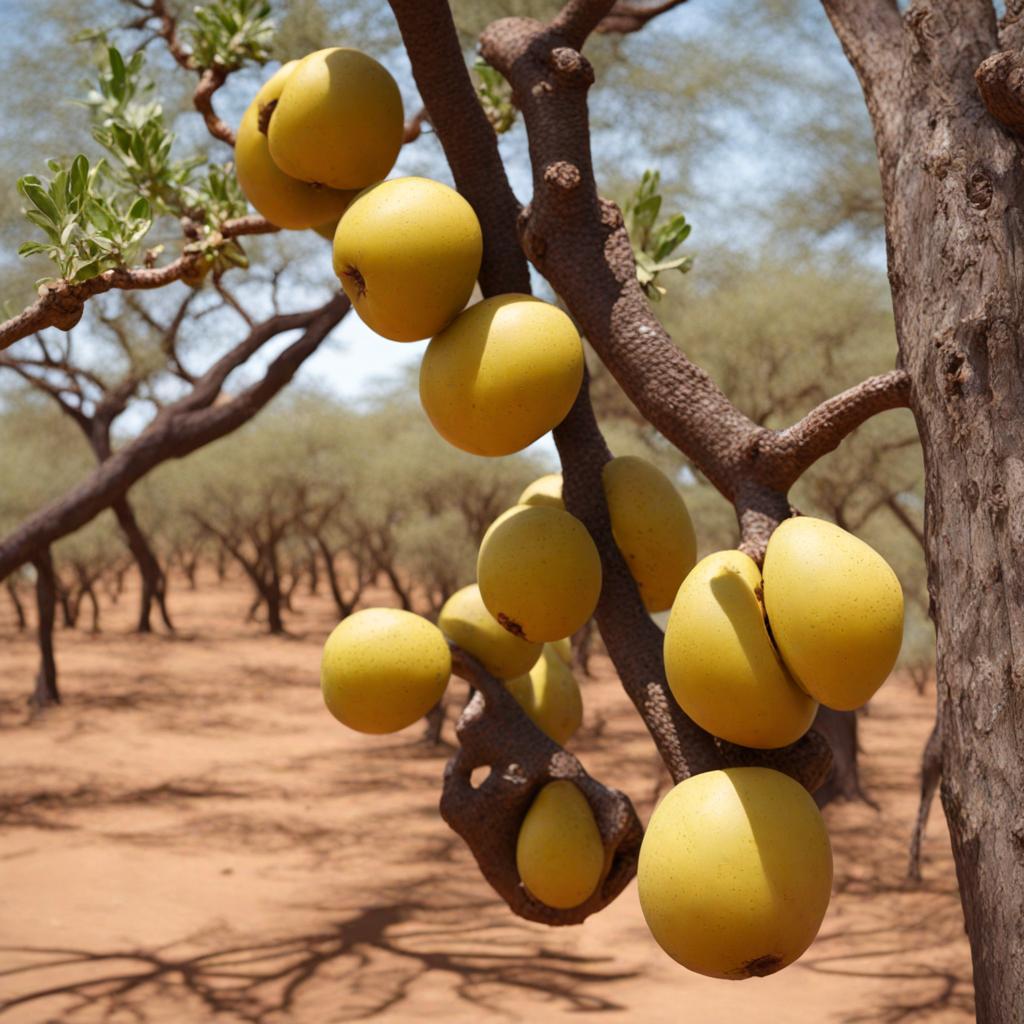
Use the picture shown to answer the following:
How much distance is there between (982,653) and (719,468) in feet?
1.11

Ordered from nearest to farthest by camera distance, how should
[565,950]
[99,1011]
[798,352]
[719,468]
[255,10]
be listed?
[719,468]
[255,10]
[99,1011]
[565,950]
[798,352]

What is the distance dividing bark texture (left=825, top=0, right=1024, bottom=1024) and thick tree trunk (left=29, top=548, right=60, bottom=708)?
1229 cm

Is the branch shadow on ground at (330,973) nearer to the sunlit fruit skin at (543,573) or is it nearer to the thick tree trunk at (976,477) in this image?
the sunlit fruit skin at (543,573)

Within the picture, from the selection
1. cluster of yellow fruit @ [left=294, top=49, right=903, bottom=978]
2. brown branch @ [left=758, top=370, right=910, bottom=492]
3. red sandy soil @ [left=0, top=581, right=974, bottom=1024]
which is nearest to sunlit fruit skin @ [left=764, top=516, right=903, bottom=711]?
cluster of yellow fruit @ [left=294, top=49, right=903, bottom=978]

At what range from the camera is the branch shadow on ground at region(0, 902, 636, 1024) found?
18.1 feet

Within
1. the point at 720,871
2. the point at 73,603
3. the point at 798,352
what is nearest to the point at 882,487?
the point at 798,352

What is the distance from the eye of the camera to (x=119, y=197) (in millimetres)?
1748

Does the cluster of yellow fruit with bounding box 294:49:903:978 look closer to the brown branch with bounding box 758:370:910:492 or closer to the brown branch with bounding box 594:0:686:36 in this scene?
the brown branch with bounding box 758:370:910:492

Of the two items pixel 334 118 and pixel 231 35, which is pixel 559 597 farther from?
pixel 231 35

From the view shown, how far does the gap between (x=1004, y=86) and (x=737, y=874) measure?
0.83 metres

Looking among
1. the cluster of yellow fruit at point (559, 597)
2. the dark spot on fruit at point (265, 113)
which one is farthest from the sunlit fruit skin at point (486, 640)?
the dark spot on fruit at point (265, 113)

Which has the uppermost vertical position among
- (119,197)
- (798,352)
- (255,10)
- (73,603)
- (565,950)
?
(798,352)

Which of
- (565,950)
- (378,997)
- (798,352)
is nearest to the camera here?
(378,997)

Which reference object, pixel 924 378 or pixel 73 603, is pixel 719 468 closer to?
pixel 924 378
